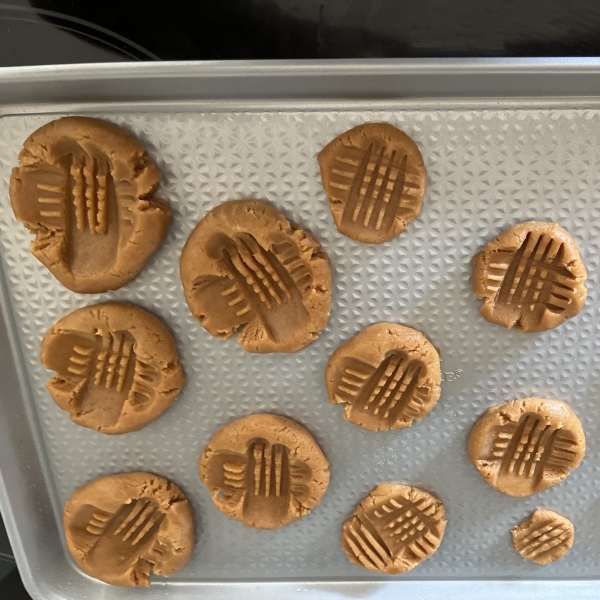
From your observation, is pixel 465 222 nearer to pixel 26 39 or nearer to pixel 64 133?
pixel 64 133

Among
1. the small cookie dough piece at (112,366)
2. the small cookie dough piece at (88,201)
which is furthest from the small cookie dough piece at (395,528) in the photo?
the small cookie dough piece at (88,201)

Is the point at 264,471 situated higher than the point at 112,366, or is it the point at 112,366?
the point at 112,366

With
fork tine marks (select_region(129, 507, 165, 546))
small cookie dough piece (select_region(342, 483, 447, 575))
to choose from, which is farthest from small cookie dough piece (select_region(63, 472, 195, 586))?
Result: small cookie dough piece (select_region(342, 483, 447, 575))

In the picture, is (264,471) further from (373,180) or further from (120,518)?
(373,180)

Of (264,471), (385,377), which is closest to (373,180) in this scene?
(385,377)

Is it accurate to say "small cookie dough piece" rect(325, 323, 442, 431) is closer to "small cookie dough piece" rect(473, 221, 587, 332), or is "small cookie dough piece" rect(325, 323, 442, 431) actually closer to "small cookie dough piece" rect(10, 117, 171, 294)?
"small cookie dough piece" rect(473, 221, 587, 332)
